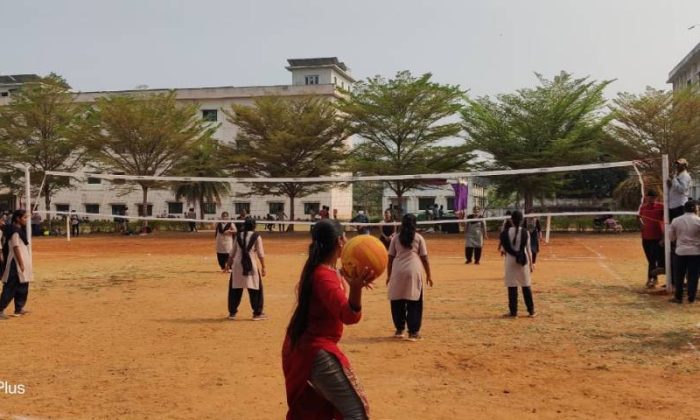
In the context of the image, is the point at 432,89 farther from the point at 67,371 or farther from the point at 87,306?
the point at 67,371

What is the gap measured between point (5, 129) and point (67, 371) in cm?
4223

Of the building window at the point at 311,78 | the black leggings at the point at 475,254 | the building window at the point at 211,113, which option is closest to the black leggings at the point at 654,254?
the black leggings at the point at 475,254

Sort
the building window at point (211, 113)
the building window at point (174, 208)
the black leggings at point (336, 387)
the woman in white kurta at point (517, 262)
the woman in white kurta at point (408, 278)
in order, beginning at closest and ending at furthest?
the black leggings at point (336, 387) < the woman in white kurta at point (408, 278) < the woman in white kurta at point (517, 262) < the building window at point (174, 208) < the building window at point (211, 113)

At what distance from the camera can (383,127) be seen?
38.0 meters

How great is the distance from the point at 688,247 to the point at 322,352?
8.87 m

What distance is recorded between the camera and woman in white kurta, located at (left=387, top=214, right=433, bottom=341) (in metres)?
8.46

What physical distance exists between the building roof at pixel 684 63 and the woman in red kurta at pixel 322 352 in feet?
212

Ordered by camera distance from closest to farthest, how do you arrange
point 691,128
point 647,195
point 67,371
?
point 67,371 → point 647,195 → point 691,128

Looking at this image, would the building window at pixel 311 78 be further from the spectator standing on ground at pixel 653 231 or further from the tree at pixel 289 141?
the spectator standing on ground at pixel 653 231

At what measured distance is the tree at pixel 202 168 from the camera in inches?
1651

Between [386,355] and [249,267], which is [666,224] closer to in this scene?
[386,355]

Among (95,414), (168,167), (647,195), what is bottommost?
(95,414)

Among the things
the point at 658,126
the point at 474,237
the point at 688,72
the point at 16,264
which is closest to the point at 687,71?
the point at 688,72

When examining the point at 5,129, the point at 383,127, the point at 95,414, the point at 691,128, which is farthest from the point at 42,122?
the point at 95,414
